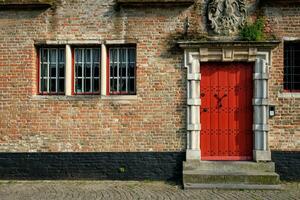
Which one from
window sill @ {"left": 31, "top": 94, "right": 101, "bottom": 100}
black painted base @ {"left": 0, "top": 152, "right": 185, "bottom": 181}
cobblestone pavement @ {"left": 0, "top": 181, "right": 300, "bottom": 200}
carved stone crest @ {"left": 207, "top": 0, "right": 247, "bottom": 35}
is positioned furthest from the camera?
window sill @ {"left": 31, "top": 94, "right": 101, "bottom": 100}

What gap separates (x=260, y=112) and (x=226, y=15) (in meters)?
2.53

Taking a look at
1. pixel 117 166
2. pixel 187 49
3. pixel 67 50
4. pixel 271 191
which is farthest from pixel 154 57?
pixel 271 191

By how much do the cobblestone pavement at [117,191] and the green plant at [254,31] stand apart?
11.8ft

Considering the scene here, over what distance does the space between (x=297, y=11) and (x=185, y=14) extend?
276 cm

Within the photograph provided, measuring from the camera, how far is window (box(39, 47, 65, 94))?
31.1 ft

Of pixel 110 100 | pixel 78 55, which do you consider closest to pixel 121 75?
pixel 110 100

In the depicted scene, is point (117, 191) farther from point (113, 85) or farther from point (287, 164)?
point (287, 164)

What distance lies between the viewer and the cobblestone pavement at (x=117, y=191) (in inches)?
303

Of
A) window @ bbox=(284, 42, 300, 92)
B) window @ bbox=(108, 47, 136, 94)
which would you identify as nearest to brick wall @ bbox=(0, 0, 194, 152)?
window @ bbox=(108, 47, 136, 94)

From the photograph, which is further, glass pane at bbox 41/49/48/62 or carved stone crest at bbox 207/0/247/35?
glass pane at bbox 41/49/48/62

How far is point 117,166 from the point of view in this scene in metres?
9.20

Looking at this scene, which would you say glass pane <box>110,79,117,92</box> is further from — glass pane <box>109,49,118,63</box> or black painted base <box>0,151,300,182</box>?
black painted base <box>0,151,300,182</box>

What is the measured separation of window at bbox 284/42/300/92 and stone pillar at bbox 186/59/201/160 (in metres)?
2.23

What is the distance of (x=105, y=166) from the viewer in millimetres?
9211
